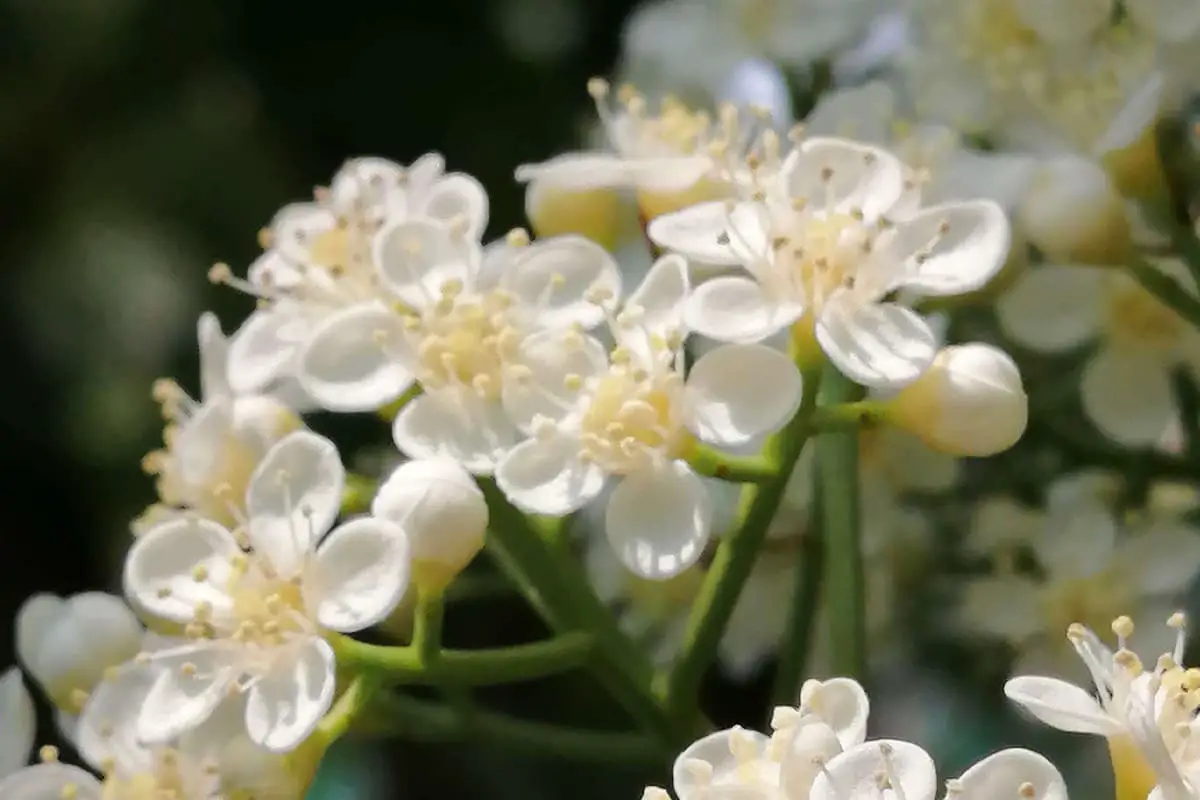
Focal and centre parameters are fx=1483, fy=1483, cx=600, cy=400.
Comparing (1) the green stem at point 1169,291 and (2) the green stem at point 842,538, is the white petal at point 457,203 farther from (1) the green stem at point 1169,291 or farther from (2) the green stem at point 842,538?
(1) the green stem at point 1169,291

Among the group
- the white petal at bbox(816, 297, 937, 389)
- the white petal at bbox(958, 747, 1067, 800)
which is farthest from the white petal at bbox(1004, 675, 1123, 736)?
the white petal at bbox(816, 297, 937, 389)

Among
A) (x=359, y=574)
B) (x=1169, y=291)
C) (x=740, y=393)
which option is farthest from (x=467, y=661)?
(x=1169, y=291)

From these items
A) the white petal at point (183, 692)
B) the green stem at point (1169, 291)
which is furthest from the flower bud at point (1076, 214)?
the white petal at point (183, 692)

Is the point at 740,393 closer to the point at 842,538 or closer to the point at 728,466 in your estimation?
the point at 728,466

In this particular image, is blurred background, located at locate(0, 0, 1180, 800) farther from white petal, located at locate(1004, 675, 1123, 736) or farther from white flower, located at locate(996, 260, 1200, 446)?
white petal, located at locate(1004, 675, 1123, 736)

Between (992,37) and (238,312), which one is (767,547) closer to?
(992,37)
